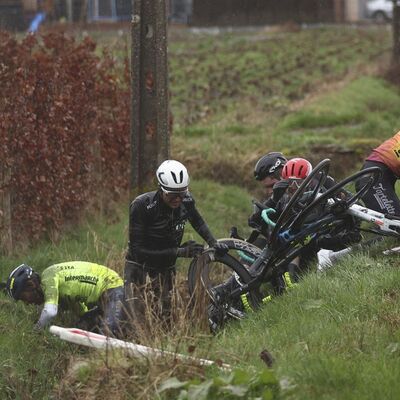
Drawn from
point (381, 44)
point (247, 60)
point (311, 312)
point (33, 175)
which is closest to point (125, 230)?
point (33, 175)

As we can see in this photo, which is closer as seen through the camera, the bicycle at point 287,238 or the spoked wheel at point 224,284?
the spoked wheel at point 224,284

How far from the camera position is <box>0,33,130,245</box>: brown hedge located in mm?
12070

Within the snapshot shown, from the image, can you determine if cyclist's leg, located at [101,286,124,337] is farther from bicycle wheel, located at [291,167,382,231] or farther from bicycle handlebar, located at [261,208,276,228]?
bicycle wheel, located at [291,167,382,231]

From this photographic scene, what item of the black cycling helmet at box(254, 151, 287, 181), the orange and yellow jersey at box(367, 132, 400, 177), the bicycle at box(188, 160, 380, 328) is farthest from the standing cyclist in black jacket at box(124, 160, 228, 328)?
the orange and yellow jersey at box(367, 132, 400, 177)

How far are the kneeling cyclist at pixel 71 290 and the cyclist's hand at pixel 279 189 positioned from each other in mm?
1840

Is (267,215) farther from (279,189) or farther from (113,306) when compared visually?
(113,306)

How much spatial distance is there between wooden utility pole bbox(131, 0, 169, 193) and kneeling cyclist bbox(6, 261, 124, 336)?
5.81ft

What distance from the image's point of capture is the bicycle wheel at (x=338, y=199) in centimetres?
917

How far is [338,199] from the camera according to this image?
946cm

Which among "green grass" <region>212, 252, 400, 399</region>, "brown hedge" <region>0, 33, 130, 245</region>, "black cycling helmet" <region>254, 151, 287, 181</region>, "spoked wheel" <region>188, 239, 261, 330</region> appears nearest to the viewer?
"green grass" <region>212, 252, 400, 399</region>

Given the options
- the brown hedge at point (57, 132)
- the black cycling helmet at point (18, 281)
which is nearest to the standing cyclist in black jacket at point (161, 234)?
the black cycling helmet at point (18, 281)

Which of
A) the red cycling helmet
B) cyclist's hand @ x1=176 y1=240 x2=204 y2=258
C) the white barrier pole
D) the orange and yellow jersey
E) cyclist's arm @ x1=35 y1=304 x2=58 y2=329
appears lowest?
cyclist's arm @ x1=35 y1=304 x2=58 y2=329

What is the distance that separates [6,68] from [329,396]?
7318 mm

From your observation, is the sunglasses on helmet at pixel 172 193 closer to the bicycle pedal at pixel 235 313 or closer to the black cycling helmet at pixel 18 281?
the bicycle pedal at pixel 235 313
